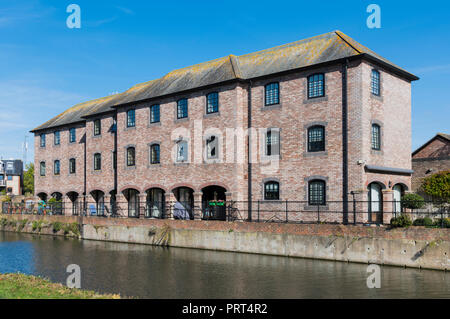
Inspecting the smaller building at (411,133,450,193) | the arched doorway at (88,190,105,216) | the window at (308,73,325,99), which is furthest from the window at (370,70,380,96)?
the arched doorway at (88,190,105,216)

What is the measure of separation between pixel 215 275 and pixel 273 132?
33.6ft

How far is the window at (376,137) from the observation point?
21958mm

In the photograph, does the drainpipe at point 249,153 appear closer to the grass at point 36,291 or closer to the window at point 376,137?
the window at point 376,137

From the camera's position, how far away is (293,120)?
23094 millimetres

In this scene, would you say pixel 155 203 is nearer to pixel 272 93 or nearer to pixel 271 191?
pixel 271 191

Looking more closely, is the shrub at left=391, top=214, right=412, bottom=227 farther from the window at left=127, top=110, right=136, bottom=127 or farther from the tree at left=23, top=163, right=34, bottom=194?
the tree at left=23, top=163, right=34, bottom=194

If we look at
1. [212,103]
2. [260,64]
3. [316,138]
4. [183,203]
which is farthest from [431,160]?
[183,203]

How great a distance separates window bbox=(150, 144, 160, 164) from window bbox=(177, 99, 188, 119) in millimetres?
2876

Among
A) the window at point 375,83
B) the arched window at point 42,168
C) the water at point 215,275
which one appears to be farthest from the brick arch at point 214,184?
the arched window at point 42,168

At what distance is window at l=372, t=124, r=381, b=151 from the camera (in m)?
22.0

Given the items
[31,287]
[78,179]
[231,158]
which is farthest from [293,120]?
[78,179]

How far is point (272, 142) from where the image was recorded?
24.0 meters

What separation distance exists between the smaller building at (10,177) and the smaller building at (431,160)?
68.7 meters
